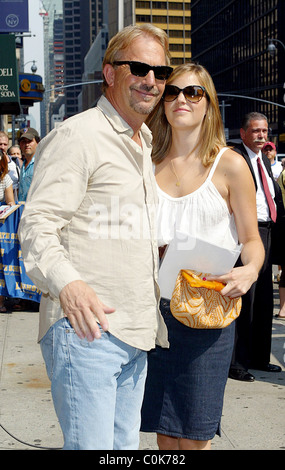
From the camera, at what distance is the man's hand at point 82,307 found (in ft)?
6.81

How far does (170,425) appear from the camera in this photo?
3.10 meters

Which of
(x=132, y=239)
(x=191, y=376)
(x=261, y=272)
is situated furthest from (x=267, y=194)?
(x=132, y=239)

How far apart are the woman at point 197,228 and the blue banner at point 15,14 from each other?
2851cm

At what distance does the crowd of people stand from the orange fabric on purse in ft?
0.15

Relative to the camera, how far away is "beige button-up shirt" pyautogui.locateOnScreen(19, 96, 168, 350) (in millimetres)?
2260

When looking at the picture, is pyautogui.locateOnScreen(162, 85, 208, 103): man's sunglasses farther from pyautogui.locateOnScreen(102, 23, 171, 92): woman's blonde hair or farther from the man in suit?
the man in suit

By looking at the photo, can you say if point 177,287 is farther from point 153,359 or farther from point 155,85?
point 155,85

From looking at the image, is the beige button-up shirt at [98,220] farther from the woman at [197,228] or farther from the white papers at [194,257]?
the woman at [197,228]

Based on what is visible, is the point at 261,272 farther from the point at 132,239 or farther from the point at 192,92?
the point at 132,239

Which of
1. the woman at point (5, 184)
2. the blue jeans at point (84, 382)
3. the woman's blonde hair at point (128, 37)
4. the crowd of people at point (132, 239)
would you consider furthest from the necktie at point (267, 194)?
the blue jeans at point (84, 382)

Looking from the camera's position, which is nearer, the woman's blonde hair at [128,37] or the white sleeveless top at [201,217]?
the woman's blonde hair at [128,37]

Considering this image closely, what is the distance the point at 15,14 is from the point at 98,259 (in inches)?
1206

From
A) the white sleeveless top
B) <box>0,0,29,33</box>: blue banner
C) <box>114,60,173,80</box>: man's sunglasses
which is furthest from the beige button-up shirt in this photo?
<box>0,0,29,33</box>: blue banner
